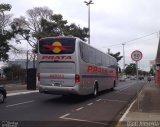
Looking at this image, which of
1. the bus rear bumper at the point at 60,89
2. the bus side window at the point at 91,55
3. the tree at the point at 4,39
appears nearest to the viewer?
the bus rear bumper at the point at 60,89

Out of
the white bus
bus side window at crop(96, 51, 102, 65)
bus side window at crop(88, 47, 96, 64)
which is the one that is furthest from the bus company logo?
bus side window at crop(96, 51, 102, 65)

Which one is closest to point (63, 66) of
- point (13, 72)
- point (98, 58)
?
point (98, 58)

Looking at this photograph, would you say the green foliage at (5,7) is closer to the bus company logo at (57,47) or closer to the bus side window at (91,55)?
the bus side window at (91,55)

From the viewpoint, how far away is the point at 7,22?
5584 centimetres

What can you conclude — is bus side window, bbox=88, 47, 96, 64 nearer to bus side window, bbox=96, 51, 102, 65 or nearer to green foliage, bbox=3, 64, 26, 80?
bus side window, bbox=96, 51, 102, 65

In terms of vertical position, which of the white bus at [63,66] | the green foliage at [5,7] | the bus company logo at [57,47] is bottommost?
the white bus at [63,66]

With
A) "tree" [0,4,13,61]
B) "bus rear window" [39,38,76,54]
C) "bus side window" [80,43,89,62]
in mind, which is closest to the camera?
"bus rear window" [39,38,76,54]

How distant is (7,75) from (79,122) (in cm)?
4778

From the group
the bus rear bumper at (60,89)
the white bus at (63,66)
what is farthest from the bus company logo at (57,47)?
the bus rear bumper at (60,89)

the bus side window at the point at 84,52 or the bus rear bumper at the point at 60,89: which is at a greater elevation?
the bus side window at the point at 84,52

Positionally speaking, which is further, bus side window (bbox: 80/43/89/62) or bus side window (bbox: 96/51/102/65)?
bus side window (bbox: 96/51/102/65)

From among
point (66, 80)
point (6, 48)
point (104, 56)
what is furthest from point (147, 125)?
point (6, 48)

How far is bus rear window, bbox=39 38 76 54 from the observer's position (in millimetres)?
20109

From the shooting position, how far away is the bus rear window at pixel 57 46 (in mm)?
20109
